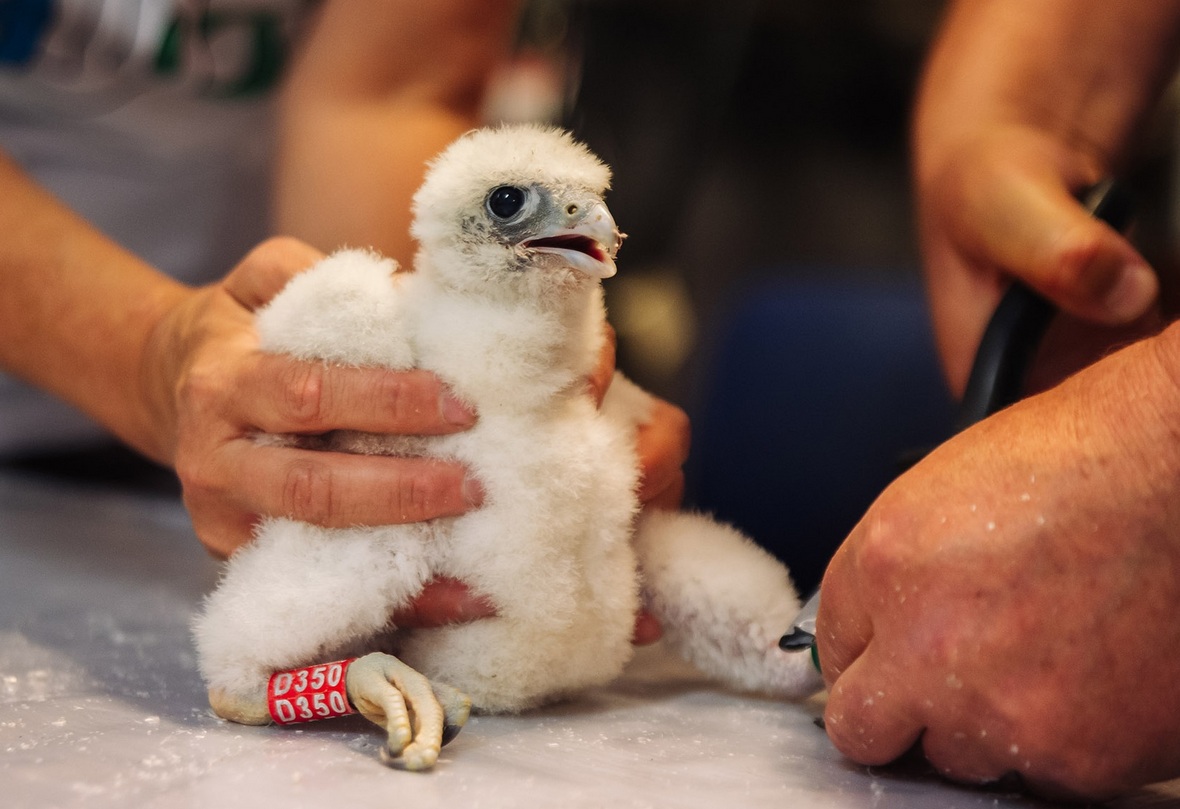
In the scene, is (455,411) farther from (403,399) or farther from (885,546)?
(885,546)

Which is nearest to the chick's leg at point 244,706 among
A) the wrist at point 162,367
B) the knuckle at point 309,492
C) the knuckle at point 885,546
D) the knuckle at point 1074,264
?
the knuckle at point 309,492

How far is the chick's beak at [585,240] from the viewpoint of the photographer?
1.95 ft

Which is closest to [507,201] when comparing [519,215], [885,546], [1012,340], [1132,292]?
[519,215]

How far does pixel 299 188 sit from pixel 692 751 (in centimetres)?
79

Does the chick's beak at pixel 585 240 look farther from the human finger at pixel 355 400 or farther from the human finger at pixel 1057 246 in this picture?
the human finger at pixel 1057 246

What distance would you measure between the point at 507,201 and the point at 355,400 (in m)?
0.15

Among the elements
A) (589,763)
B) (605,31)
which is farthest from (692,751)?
(605,31)

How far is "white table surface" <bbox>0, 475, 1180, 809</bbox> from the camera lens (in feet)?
1.72

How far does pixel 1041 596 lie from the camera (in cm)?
52

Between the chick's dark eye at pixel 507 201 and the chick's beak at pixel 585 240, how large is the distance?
2 cm

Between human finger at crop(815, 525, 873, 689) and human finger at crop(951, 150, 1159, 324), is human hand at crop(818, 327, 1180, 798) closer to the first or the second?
human finger at crop(815, 525, 873, 689)

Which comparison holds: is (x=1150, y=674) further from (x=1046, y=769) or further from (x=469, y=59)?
(x=469, y=59)

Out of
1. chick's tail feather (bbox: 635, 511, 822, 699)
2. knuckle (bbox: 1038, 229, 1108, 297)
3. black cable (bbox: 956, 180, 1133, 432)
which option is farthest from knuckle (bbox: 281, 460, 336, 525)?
knuckle (bbox: 1038, 229, 1108, 297)

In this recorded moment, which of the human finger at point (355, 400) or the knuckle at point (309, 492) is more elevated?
the human finger at point (355, 400)
